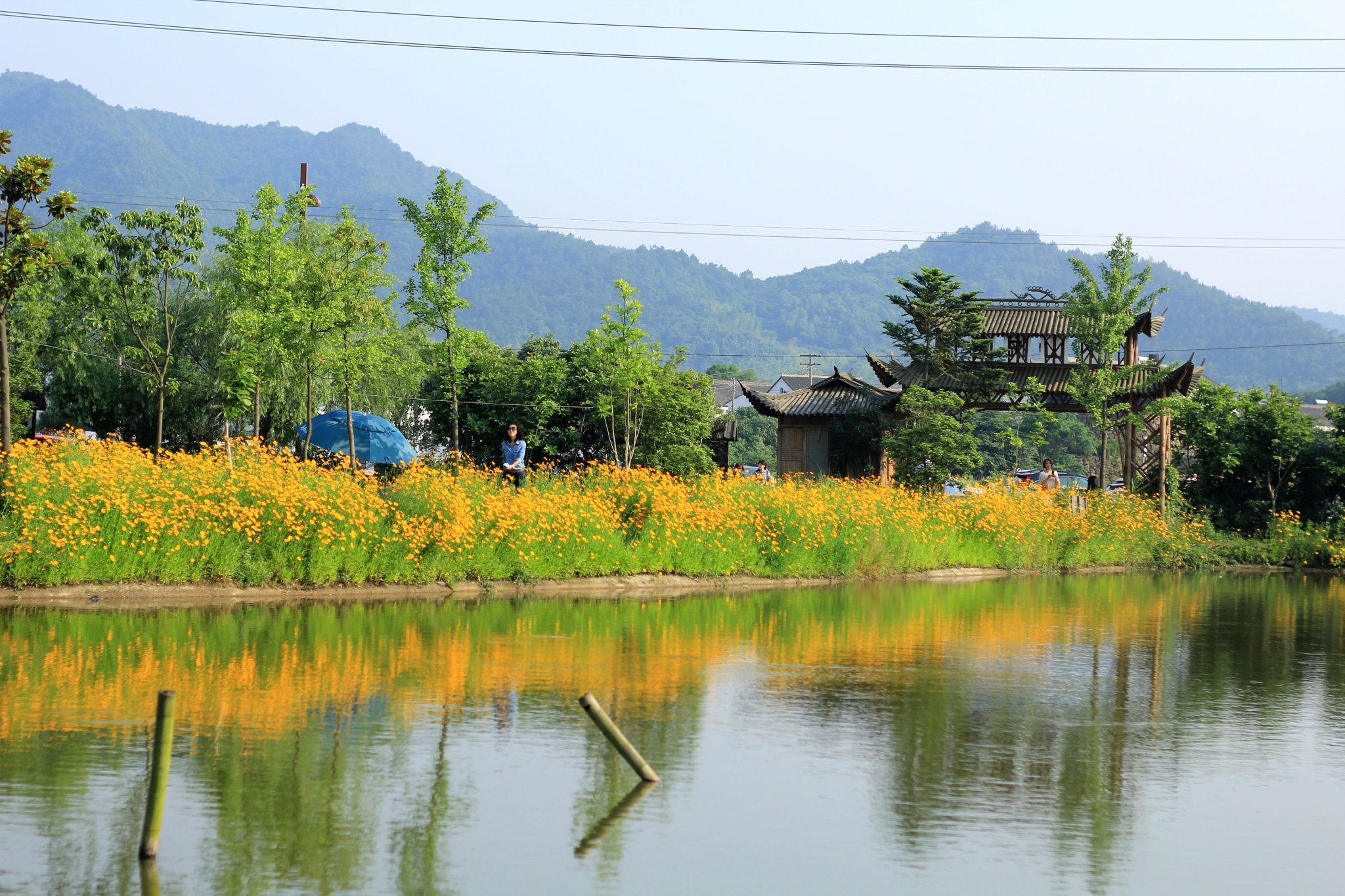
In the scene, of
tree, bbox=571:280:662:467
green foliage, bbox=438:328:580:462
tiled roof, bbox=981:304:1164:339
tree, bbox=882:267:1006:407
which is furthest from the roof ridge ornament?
green foliage, bbox=438:328:580:462

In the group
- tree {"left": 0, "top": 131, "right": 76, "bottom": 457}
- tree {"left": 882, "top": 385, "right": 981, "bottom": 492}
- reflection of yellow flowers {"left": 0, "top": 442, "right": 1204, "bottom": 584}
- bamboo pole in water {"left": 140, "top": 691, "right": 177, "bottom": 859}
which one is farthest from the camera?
tree {"left": 882, "top": 385, "right": 981, "bottom": 492}

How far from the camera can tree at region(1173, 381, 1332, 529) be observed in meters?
33.6

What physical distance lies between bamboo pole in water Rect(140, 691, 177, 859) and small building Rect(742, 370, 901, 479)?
123 ft

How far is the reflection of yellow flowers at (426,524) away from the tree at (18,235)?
1186 mm

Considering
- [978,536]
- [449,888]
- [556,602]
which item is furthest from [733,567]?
[449,888]

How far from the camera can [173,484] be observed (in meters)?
18.1

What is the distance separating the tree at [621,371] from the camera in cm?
3831

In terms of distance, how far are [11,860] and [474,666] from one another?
20.9ft

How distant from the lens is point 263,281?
28141mm

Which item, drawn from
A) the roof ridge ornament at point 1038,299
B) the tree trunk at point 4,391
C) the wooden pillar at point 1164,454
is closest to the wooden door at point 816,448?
the roof ridge ornament at point 1038,299

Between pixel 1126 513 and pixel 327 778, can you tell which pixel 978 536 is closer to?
pixel 1126 513

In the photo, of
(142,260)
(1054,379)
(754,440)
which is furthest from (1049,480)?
(754,440)

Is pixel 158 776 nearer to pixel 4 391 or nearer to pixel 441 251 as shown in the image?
pixel 4 391

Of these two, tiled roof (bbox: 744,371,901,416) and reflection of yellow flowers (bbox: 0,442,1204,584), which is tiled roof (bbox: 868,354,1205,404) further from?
reflection of yellow flowers (bbox: 0,442,1204,584)
